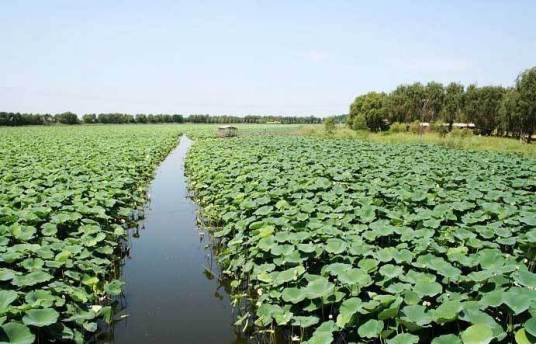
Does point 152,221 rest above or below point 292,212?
below

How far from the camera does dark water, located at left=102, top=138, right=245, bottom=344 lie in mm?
4375

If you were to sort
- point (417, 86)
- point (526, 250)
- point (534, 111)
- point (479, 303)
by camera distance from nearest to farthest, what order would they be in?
point (479, 303) → point (526, 250) → point (534, 111) → point (417, 86)

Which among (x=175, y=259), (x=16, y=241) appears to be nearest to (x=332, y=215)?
(x=175, y=259)

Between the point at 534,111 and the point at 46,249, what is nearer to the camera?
the point at 46,249

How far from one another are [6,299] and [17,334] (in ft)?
1.57

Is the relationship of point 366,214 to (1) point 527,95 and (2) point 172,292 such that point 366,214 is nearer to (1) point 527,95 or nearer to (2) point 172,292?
(2) point 172,292

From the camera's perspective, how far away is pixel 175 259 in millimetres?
6754

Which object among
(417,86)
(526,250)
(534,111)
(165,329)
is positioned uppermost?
(417,86)

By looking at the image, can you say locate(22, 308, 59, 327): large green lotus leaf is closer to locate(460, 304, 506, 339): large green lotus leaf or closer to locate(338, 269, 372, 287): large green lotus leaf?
locate(338, 269, 372, 287): large green lotus leaf

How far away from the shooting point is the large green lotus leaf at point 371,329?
121 inches

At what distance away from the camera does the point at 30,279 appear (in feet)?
12.6

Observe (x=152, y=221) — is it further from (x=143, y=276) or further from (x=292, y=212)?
(x=292, y=212)

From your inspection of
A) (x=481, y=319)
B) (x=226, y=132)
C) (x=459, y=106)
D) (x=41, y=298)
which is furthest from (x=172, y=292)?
(x=459, y=106)

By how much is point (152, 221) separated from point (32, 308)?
19.4 feet
